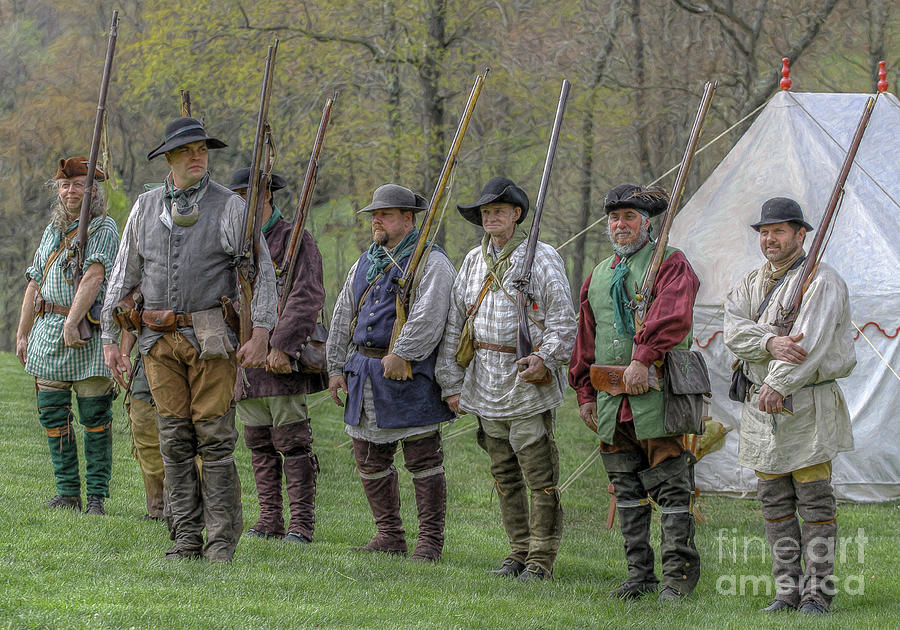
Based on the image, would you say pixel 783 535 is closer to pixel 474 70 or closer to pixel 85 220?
pixel 85 220

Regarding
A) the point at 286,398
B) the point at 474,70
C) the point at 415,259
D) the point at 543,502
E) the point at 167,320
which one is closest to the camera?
the point at 167,320

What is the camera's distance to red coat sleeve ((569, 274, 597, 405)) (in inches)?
212

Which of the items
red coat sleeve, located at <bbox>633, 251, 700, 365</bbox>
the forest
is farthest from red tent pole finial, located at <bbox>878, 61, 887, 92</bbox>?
the forest

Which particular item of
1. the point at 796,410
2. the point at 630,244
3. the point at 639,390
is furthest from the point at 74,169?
the point at 796,410

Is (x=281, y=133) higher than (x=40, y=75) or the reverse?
the reverse

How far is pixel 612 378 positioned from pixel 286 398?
2.09 meters

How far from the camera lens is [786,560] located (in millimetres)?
4992

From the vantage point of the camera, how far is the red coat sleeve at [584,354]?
5375mm

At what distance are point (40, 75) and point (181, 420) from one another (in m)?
19.2

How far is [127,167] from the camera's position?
2131 cm

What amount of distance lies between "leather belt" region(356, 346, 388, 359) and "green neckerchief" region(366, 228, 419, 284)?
0.39 metres

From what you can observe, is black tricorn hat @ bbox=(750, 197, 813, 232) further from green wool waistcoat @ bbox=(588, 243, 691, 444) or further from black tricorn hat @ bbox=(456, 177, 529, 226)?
black tricorn hat @ bbox=(456, 177, 529, 226)

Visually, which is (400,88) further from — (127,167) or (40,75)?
(40,75)

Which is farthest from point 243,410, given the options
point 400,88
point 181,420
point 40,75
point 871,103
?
point 40,75
